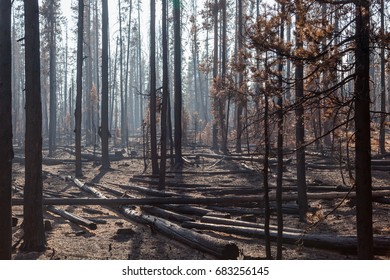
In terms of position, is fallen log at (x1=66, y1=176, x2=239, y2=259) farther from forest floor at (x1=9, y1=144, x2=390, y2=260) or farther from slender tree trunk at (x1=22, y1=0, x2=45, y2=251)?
slender tree trunk at (x1=22, y1=0, x2=45, y2=251)

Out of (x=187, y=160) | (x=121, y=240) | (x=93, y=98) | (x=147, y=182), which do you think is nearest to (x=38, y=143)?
(x=121, y=240)

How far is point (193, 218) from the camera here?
10742 millimetres

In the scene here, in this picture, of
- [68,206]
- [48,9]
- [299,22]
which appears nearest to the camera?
[299,22]

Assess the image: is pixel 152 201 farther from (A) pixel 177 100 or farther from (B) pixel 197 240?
A: (A) pixel 177 100


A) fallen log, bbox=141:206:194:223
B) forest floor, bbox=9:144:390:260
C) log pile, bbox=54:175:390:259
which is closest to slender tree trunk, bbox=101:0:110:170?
forest floor, bbox=9:144:390:260

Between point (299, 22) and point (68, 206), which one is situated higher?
point (299, 22)

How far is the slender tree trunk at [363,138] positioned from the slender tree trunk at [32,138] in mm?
5788

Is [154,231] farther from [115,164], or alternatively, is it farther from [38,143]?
[115,164]

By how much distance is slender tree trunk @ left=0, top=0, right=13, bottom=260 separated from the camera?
6.54 m

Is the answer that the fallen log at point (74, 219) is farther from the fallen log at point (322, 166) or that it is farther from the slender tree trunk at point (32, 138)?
the fallen log at point (322, 166)

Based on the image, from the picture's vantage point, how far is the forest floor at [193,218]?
8016mm

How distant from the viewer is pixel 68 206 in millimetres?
13250

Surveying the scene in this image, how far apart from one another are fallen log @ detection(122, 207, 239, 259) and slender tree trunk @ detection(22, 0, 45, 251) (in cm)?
256
